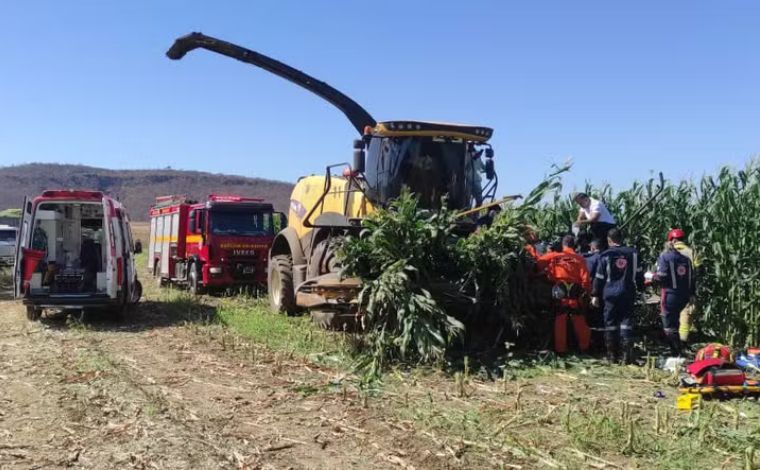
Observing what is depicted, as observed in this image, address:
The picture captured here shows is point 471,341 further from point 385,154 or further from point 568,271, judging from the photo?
point 385,154

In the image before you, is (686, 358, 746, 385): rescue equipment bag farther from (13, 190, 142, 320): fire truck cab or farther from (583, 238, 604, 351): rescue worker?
(13, 190, 142, 320): fire truck cab

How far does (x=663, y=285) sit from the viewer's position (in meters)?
8.07

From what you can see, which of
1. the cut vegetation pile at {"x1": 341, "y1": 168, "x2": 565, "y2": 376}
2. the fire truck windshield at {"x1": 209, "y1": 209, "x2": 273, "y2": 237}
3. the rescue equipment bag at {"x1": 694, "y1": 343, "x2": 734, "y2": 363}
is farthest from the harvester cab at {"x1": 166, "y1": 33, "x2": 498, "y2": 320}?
the fire truck windshield at {"x1": 209, "y1": 209, "x2": 273, "y2": 237}

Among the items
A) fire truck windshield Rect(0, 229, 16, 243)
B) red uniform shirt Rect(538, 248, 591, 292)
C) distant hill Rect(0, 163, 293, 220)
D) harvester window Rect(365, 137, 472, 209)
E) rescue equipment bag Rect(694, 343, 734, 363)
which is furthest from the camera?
distant hill Rect(0, 163, 293, 220)

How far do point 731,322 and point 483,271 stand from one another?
12.1 feet

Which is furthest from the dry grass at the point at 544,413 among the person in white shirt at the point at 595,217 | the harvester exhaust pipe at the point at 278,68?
the harvester exhaust pipe at the point at 278,68

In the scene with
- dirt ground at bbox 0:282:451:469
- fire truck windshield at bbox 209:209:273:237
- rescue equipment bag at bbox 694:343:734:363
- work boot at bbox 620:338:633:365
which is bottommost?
dirt ground at bbox 0:282:451:469

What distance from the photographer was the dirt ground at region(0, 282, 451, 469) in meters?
4.51

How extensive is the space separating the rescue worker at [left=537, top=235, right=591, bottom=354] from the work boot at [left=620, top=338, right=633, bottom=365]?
44 cm

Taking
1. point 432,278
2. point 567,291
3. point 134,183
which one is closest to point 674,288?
point 567,291

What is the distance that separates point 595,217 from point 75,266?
31.1ft

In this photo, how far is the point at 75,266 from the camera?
40.6 feet

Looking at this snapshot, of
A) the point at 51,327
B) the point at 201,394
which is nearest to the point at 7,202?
the point at 51,327

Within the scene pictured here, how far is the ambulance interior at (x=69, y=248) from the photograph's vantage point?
10852 mm
